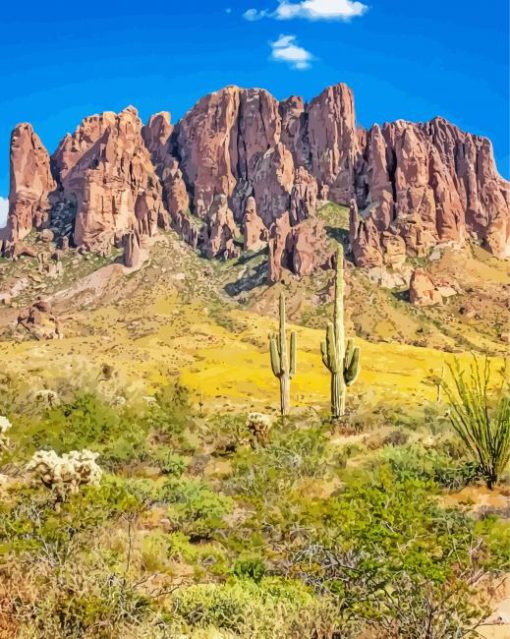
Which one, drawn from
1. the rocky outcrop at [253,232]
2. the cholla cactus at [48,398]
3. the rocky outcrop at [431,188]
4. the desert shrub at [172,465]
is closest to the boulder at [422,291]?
the rocky outcrop at [431,188]

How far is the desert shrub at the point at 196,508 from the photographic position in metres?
9.88

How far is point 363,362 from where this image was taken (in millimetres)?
61156

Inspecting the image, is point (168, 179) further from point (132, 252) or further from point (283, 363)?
point (283, 363)

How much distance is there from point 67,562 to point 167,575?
73.4 inches

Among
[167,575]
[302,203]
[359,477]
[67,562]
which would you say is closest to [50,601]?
[67,562]

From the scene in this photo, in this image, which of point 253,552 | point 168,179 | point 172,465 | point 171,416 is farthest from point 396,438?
point 168,179

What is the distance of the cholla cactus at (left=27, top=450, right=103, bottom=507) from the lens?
1069cm

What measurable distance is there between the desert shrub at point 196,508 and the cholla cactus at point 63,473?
1.43 m

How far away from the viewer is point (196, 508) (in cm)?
1063

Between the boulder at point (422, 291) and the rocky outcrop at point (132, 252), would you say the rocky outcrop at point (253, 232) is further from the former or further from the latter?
the boulder at point (422, 291)

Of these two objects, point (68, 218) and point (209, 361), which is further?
point (68, 218)

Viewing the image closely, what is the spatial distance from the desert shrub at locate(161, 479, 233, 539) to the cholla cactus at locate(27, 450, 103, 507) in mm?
1430

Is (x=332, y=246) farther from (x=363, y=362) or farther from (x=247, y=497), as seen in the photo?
(x=247, y=497)

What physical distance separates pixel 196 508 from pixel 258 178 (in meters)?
137
